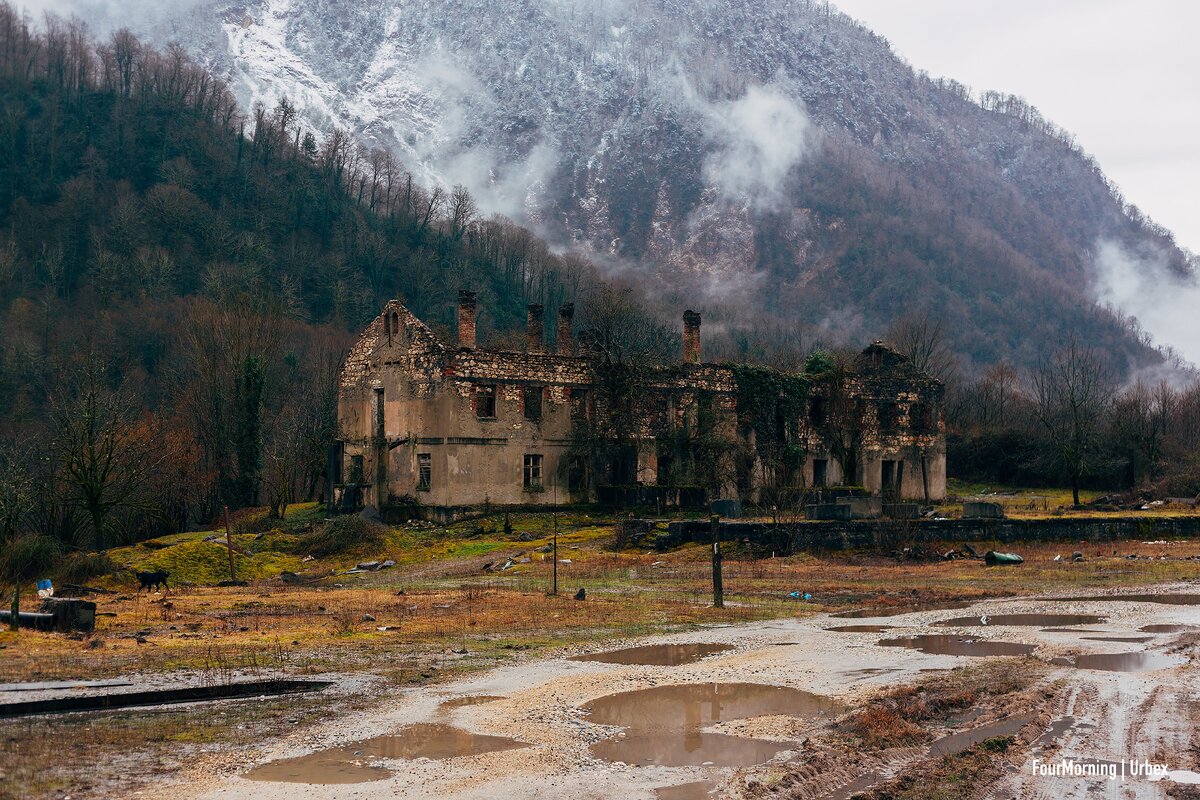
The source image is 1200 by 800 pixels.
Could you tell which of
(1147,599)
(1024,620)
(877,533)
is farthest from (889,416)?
(1024,620)

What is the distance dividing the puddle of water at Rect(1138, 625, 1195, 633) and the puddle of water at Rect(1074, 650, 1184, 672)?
104 inches

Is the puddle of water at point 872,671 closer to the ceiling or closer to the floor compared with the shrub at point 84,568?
closer to the floor

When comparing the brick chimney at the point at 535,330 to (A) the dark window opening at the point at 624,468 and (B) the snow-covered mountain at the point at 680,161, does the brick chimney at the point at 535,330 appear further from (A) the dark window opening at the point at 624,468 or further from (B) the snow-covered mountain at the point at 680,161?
(B) the snow-covered mountain at the point at 680,161

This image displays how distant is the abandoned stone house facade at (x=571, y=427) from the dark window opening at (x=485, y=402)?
0.17 ft

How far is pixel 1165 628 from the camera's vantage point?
20250 millimetres

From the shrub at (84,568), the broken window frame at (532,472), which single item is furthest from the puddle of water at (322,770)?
the broken window frame at (532,472)

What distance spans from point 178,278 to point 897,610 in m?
76.1

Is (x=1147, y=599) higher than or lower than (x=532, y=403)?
lower

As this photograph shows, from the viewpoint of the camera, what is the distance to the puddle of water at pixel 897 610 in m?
23.2

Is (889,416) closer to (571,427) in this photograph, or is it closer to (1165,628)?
(571,427)

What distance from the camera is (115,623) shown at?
21453mm

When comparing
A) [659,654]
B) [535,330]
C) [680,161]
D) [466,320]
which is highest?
[680,161]

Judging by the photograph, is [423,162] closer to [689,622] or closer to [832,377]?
[832,377]

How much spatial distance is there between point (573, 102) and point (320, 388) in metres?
130
